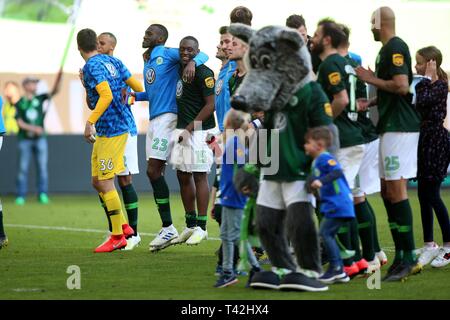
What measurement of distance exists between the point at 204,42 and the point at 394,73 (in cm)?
1210

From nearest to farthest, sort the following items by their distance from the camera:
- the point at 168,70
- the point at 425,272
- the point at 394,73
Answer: the point at 394,73 < the point at 425,272 < the point at 168,70

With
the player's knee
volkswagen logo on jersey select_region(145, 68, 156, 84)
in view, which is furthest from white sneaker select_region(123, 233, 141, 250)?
volkswagen logo on jersey select_region(145, 68, 156, 84)

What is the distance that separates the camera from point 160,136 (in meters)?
12.0

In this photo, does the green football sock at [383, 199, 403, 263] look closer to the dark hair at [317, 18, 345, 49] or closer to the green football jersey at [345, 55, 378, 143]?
the green football jersey at [345, 55, 378, 143]

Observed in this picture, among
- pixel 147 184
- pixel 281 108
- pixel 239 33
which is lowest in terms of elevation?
pixel 147 184

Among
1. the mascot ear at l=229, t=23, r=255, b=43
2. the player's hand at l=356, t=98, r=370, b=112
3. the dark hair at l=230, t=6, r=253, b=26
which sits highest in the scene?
the dark hair at l=230, t=6, r=253, b=26

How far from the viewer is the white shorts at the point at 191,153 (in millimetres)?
12055

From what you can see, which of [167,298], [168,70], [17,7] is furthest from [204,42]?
[167,298]

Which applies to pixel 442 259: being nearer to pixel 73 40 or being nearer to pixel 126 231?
pixel 126 231

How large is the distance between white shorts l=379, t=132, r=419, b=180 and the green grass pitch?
879 mm

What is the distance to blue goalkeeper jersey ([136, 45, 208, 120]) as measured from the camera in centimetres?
1209

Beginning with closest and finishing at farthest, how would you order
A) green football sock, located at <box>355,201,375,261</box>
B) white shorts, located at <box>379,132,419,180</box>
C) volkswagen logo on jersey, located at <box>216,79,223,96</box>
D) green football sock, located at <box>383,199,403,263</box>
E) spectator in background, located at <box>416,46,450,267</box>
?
white shorts, located at <box>379,132,419,180</box>
green football sock, located at <box>383,199,403,263</box>
green football sock, located at <box>355,201,375,261</box>
spectator in background, located at <box>416,46,450,267</box>
volkswagen logo on jersey, located at <box>216,79,223,96</box>

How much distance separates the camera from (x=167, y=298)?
26.3 feet
